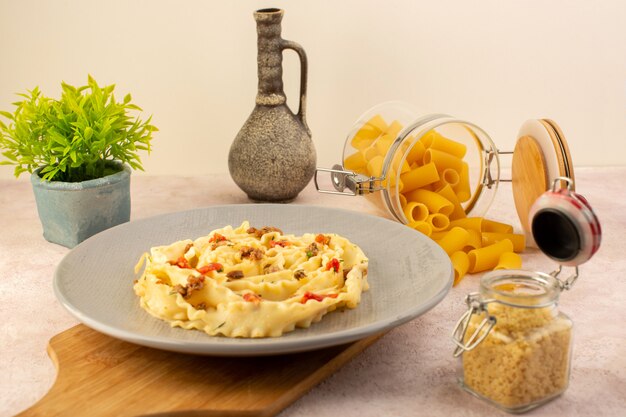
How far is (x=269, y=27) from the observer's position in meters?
2.59

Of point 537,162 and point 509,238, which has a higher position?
point 537,162

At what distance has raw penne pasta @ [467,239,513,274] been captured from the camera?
2115 mm

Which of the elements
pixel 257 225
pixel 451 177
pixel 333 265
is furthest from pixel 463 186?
pixel 333 265

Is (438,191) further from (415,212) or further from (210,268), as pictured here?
(210,268)

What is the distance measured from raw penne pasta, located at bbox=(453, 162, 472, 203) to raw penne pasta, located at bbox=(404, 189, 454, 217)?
0.09 metres

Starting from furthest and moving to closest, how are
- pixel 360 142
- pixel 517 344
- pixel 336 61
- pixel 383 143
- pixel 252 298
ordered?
pixel 336 61
pixel 360 142
pixel 383 143
pixel 252 298
pixel 517 344

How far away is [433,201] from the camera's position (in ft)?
7.50

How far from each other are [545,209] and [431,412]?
42cm

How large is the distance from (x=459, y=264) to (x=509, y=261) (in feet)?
0.43

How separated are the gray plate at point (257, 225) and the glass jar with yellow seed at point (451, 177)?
20 centimetres

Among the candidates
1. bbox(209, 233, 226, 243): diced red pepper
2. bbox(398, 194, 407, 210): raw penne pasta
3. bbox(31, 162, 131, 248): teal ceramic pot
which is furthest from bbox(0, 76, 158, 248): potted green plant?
bbox(398, 194, 407, 210): raw penne pasta

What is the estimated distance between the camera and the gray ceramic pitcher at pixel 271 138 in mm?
2619

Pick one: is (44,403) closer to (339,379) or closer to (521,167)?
(339,379)

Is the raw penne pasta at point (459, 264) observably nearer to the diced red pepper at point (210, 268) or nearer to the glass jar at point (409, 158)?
the glass jar at point (409, 158)
